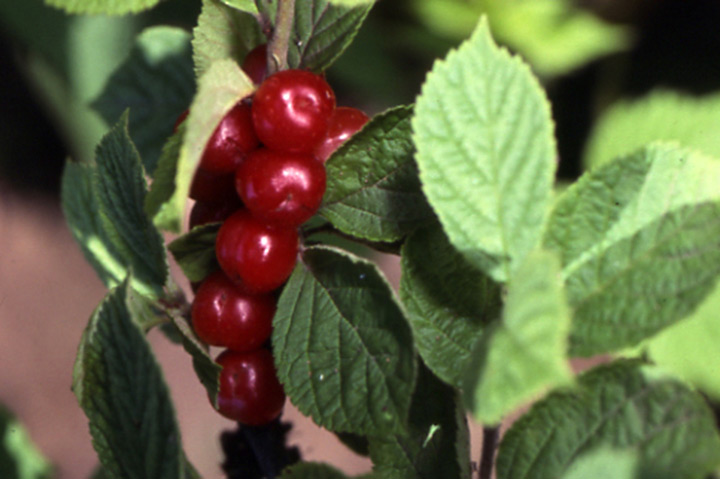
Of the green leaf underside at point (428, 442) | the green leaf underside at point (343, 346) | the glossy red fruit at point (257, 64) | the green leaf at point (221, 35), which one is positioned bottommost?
the green leaf underside at point (428, 442)

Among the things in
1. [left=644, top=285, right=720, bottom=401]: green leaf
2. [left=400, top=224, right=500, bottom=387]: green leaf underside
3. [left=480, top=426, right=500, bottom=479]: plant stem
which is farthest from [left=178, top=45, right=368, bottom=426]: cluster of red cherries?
[left=644, top=285, right=720, bottom=401]: green leaf

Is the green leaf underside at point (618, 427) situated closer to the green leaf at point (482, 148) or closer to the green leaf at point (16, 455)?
the green leaf at point (482, 148)

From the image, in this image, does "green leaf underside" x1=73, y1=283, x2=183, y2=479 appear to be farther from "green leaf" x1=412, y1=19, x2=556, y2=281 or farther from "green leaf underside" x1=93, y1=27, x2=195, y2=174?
"green leaf underside" x1=93, y1=27, x2=195, y2=174

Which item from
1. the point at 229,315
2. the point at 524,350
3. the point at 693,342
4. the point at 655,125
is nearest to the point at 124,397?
the point at 229,315

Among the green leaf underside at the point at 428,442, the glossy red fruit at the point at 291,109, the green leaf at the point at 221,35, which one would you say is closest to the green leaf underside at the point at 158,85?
the green leaf at the point at 221,35

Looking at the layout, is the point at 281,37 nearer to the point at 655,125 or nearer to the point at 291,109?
the point at 291,109

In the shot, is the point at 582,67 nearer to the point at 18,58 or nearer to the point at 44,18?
the point at 44,18
